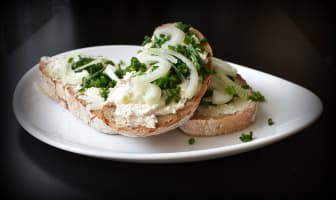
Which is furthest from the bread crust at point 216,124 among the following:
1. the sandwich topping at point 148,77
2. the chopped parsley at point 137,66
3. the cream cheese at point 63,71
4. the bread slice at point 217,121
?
the cream cheese at point 63,71

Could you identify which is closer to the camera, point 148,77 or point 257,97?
point 148,77

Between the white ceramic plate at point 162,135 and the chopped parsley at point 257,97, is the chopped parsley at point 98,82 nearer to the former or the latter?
the white ceramic plate at point 162,135

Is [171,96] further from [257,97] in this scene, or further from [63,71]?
[63,71]

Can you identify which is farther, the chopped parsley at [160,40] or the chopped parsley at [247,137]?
the chopped parsley at [160,40]

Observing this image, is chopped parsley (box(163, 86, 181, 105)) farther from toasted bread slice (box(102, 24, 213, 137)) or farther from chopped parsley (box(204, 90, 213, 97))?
chopped parsley (box(204, 90, 213, 97))

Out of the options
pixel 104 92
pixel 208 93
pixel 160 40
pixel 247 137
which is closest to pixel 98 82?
pixel 104 92

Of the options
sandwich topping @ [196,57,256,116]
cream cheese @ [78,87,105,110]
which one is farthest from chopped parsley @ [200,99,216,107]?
cream cheese @ [78,87,105,110]
